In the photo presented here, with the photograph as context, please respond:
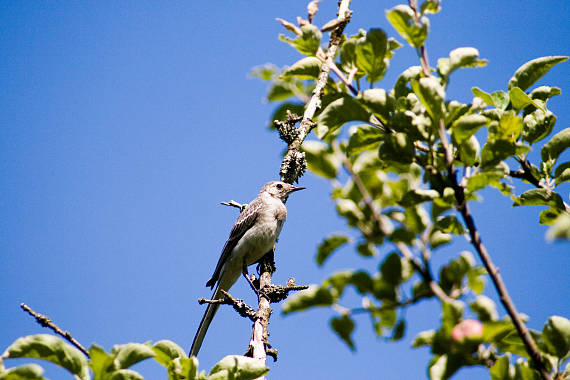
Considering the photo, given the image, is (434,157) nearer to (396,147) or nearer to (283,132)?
(396,147)

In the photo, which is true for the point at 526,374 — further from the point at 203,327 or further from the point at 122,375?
A: the point at 203,327

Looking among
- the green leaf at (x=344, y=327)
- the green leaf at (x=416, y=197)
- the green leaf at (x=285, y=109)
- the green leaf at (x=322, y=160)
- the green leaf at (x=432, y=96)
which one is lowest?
the green leaf at (x=344, y=327)

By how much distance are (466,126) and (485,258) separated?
61cm

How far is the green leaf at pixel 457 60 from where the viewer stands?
2.21 metres

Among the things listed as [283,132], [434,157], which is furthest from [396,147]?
[283,132]

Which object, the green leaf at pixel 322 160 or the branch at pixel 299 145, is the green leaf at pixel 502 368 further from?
the branch at pixel 299 145

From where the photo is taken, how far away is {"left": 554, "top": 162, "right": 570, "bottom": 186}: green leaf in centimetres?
271

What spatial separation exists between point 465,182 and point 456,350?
2.56 ft

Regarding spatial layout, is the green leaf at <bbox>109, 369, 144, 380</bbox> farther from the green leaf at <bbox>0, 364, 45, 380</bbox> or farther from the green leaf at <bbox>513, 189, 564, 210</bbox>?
the green leaf at <bbox>513, 189, 564, 210</bbox>

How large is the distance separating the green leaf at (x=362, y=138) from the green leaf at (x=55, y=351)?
5.47 ft

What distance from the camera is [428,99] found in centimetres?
200

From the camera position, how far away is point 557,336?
1993 mm

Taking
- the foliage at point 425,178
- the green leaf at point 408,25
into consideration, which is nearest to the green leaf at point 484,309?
the foliage at point 425,178

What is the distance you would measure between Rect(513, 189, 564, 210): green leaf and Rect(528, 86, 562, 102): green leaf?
0.68 m
